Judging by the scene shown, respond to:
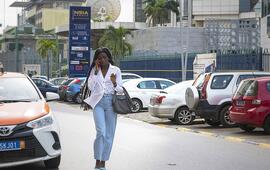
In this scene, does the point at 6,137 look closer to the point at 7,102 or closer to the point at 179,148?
the point at 7,102

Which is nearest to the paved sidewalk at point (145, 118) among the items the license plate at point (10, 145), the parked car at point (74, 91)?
the parked car at point (74, 91)

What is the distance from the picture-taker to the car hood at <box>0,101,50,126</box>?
26.9 feet

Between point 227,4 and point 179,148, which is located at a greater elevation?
point 227,4

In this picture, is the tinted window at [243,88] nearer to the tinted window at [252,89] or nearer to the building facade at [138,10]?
the tinted window at [252,89]

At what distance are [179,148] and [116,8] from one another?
102m

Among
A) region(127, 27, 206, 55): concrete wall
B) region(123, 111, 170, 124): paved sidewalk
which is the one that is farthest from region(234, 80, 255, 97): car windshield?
region(127, 27, 206, 55): concrete wall

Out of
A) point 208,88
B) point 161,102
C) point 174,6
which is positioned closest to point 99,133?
point 208,88

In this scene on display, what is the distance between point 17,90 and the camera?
970 centimetres

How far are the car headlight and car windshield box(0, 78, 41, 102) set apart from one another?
879 mm

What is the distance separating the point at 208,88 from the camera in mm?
16672

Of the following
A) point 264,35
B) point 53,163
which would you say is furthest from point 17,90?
point 264,35

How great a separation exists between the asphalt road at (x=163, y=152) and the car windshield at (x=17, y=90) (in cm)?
106

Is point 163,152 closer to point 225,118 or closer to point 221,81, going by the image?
point 225,118

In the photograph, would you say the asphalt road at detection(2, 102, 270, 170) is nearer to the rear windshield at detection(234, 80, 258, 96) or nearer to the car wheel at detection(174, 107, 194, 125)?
the rear windshield at detection(234, 80, 258, 96)
